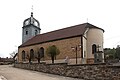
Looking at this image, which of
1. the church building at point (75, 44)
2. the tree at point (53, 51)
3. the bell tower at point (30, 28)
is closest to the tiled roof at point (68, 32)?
the church building at point (75, 44)

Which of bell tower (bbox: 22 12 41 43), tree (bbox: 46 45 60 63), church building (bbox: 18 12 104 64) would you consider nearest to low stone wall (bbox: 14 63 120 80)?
church building (bbox: 18 12 104 64)

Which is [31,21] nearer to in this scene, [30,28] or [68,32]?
[30,28]

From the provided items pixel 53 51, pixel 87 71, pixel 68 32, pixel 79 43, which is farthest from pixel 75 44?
pixel 87 71

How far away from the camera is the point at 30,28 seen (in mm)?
54438

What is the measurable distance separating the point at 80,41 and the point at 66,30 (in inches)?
294

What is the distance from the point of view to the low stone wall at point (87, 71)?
18.3 meters

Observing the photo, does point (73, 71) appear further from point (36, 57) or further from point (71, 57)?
point (36, 57)

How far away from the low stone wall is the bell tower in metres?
26.9

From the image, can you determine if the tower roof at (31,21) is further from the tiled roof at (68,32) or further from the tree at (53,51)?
the tree at (53,51)

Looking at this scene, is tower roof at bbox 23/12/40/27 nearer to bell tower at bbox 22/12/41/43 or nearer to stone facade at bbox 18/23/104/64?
bell tower at bbox 22/12/41/43

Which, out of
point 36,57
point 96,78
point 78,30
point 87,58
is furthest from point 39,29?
point 96,78

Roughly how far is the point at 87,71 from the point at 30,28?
1390 inches

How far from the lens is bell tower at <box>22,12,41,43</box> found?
5456 cm

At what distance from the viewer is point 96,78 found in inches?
781
